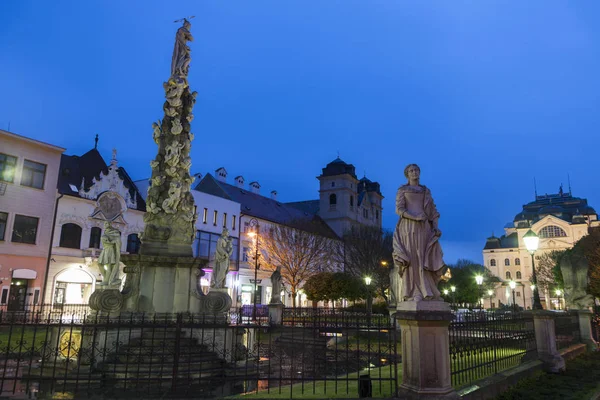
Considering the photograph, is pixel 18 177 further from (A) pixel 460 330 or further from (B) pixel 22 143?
(A) pixel 460 330

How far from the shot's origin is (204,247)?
4641cm

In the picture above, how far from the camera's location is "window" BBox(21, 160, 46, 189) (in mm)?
31422

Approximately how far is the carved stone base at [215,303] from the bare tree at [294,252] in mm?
31569

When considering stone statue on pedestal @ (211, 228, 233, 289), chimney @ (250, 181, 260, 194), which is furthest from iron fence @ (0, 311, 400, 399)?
chimney @ (250, 181, 260, 194)

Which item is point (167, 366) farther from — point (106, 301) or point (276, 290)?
point (276, 290)

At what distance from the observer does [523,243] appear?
100125 millimetres

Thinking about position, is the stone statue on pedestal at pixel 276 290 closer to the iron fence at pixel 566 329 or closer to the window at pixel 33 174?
the iron fence at pixel 566 329

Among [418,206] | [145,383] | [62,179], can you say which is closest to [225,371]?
[145,383]

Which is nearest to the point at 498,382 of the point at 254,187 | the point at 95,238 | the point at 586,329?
the point at 586,329

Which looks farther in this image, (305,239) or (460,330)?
(305,239)

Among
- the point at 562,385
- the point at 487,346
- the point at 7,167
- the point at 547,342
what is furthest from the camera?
the point at 7,167

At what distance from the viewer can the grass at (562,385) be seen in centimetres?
861

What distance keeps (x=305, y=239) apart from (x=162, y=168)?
34250 millimetres

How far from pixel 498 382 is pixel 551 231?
9710 cm
